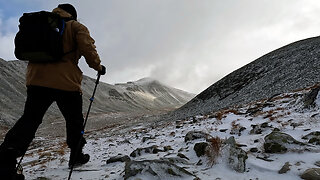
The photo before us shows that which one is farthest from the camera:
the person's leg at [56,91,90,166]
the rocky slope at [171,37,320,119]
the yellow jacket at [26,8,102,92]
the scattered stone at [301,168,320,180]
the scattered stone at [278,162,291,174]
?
the rocky slope at [171,37,320,119]

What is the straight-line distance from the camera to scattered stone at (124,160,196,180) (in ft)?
13.4

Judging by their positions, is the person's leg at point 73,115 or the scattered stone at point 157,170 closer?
the scattered stone at point 157,170

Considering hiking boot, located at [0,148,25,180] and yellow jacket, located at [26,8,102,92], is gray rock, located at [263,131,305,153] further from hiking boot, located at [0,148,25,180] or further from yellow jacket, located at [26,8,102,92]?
hiking boot, located at [0,148,25,180]

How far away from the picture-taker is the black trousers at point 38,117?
12.6 feet

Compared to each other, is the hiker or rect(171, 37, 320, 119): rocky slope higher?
rect(171, 37, 320, 119): rocky slope

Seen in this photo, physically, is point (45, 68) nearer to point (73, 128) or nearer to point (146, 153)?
point (73, 128)

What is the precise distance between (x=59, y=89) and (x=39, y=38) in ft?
3.25

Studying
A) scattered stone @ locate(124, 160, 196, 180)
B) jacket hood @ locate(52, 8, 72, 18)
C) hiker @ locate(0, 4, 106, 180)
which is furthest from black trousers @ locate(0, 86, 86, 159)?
jacket hood @ locate(52, 8, 72, 18)

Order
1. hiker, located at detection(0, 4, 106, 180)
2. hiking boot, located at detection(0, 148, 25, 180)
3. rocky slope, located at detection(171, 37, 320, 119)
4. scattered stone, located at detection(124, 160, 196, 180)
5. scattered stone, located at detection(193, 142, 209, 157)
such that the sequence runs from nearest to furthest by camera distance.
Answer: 1. hiking boot, located at detection(0, 148, 25, 180)
2. hiker, located at detection(0, 4, 106, 180)
3. scattered stone, located at detection(124, 160, 196, 180)
4. scattered stone, located at detection(193, 142, 209, 157)
5. rocky slope, located at detection(171, 37, 320, 119)

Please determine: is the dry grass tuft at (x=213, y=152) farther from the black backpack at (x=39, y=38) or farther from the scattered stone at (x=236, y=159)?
the black backpack at (x=39, y=38)

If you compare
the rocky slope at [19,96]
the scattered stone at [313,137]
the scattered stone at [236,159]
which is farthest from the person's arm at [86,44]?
the rocky slope at [19,96]

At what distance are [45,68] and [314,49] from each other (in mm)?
38619

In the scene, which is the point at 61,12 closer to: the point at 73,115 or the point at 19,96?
the point at 73,115

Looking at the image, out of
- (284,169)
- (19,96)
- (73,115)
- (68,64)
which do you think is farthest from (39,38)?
(19,96)
